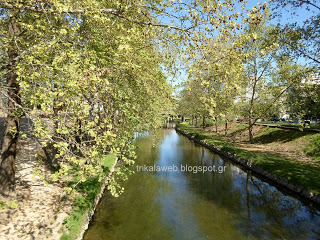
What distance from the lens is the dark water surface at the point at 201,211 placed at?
10289 mm

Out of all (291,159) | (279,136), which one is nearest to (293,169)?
(291,159)

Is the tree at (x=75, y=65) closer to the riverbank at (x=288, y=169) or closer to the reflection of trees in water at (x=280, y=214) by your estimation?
the reflection of trees in water at (x=280, y=214)

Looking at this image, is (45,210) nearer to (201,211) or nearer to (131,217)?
(131,217)

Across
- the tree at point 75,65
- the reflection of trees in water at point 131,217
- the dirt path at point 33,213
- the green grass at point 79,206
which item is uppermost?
the tree at point 75,65

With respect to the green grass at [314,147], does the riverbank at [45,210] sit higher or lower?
lower

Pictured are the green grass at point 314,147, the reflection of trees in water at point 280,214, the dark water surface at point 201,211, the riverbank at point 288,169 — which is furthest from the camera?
the green grass at point 314,147

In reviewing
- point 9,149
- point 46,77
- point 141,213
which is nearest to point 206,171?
point 141,213

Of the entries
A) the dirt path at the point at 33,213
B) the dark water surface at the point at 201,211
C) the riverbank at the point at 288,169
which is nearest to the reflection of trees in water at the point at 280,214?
A: the dark water surface at the point at 201,211

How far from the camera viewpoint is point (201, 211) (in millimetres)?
12469

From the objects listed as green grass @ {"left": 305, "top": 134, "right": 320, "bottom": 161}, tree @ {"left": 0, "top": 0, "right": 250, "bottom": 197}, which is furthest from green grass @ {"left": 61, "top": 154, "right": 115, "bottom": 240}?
green grass @ {"left": 305, "top": 134, "right": 320, "bottom": 161}

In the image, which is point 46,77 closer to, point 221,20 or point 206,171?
point 221,20

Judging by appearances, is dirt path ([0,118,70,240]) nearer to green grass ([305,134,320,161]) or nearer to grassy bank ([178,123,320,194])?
grassy bank ([178,123,320,194])

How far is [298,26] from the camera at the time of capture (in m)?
16.2

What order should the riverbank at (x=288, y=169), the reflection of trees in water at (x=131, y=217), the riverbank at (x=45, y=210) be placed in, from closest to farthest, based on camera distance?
the riverbank at (x=45, y=210) → the reflection of trees in water at (x=131, y=217) → the riverbank at (x=288, y=169)
